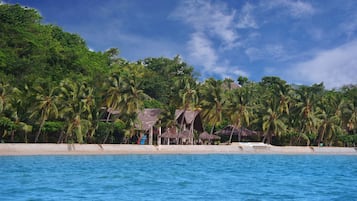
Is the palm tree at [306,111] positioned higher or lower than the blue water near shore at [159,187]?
higher

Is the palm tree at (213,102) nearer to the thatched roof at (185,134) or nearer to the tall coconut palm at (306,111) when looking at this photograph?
the thatched roof at (185,134)

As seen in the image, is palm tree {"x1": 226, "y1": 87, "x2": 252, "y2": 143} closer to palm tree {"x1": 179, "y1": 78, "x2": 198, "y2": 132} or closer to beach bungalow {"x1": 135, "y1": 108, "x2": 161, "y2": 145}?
palm tree {"x1": 179, "y1": 78, "x2": 198, "y2": 132}

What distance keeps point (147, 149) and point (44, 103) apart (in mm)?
9148

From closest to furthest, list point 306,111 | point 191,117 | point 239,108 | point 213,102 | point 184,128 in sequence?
point 213,102 → point 239,108 → point 191,117 → point 184,128 → point 306,111

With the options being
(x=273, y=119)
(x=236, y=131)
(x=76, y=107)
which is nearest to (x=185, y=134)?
(x=236, y=131)

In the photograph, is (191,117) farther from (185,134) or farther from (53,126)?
(53,126)

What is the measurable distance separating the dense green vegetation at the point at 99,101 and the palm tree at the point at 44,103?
0.25 ft

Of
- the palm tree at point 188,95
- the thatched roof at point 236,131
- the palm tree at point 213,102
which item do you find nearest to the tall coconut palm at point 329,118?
the thatched roof at point 236,131

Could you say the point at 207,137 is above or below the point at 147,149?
above

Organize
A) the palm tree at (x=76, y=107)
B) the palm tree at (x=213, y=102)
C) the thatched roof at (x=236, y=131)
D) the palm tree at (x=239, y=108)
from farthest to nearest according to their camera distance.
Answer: the thatched roof at (x=236, y=131) → the palm tree at (x=239, y=108) → the palm tree at (x=213, y=102) → the palm tree at (x=76, y=107)

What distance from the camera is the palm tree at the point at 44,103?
34.3m

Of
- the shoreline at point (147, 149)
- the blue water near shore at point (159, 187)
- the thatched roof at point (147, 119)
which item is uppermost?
the thatched roof at point (147, 119)

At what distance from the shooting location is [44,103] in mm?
34219

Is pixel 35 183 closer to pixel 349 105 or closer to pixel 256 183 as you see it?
pixel 256 183
